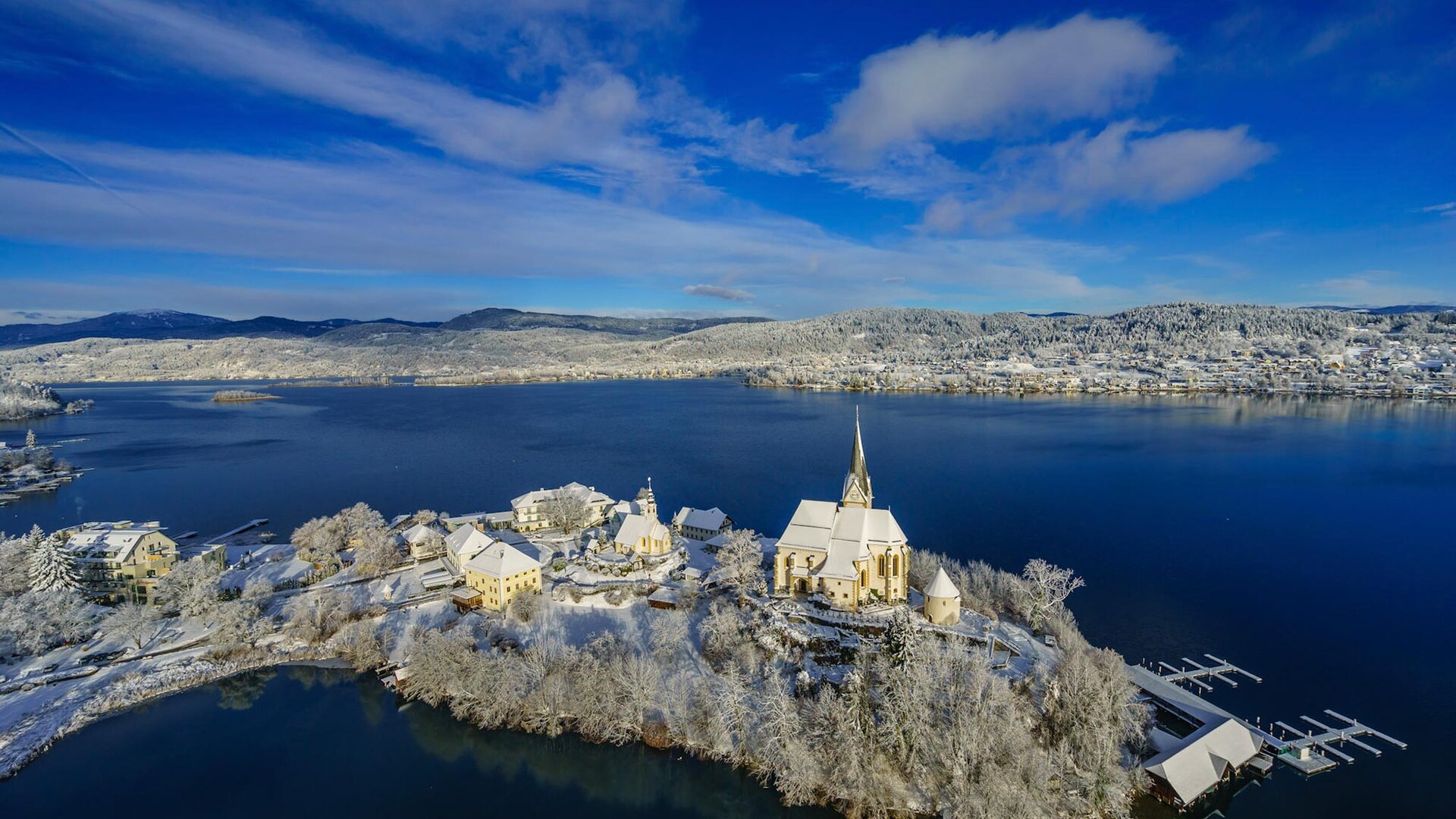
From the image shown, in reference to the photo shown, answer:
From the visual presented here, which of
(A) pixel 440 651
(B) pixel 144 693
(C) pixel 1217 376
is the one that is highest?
(C) pixel 1217 376

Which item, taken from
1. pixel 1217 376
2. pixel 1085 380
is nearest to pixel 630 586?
pixel 1085 380

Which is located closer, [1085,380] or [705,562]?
[705,562]

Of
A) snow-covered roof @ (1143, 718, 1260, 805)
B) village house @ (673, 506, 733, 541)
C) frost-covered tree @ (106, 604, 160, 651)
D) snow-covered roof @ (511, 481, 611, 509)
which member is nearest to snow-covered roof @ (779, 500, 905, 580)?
snow-covered roof @ (1143, 718, 1260, 805)

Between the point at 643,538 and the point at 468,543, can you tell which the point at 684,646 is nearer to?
the point at 643,538

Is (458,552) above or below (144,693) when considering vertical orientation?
above

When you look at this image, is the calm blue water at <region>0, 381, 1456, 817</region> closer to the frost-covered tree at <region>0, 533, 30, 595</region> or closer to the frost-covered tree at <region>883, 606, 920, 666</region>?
the frost-covered tree at <region>883, 606, 920, 666</region>

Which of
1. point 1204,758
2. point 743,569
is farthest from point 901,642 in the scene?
point 743,569

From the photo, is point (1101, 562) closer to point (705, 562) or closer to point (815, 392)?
point (705, 562)

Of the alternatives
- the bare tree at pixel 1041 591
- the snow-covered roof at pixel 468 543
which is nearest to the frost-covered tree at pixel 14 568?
the snow-covered roof at pixel 468 543
